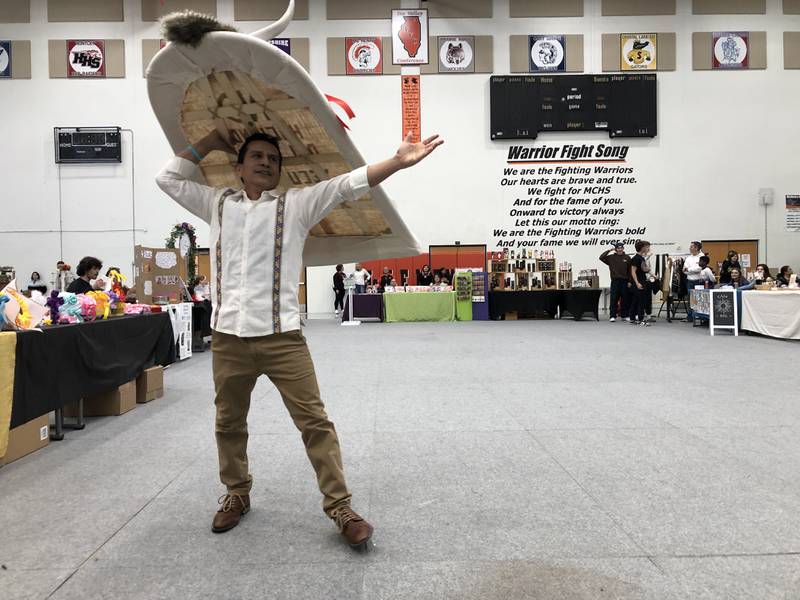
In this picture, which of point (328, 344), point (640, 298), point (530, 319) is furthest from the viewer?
point (530, 319)

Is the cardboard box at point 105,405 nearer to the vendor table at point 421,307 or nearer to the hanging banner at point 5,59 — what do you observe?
the vendor table at point 421,307

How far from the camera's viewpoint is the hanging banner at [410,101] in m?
13.8

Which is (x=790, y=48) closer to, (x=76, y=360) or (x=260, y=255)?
(x=260, y=255)

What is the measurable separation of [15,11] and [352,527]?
1789cm

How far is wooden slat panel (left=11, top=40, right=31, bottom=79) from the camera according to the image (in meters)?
13.6

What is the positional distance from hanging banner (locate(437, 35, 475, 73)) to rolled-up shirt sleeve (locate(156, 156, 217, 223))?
13275 millimetres

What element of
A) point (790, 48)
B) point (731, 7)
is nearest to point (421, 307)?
point (731, 7)

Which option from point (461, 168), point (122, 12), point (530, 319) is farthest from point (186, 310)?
point (122, 12)

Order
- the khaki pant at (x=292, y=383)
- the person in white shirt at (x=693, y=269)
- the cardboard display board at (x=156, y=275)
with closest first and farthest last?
the khaki pant at (x=292, y=383)
the cardboard display board at (x=156, y=275)
the person in white shirt at (x=693, y=269)

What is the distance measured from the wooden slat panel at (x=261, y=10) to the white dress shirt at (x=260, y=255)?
13995 millimetres

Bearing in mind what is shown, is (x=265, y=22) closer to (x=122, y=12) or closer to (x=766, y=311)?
(x=122, y=12)

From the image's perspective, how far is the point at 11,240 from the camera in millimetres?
13656

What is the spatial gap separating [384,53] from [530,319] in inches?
326

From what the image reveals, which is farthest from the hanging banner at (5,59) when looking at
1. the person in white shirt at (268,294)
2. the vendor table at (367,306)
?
the person in white shirt at (268,294)
